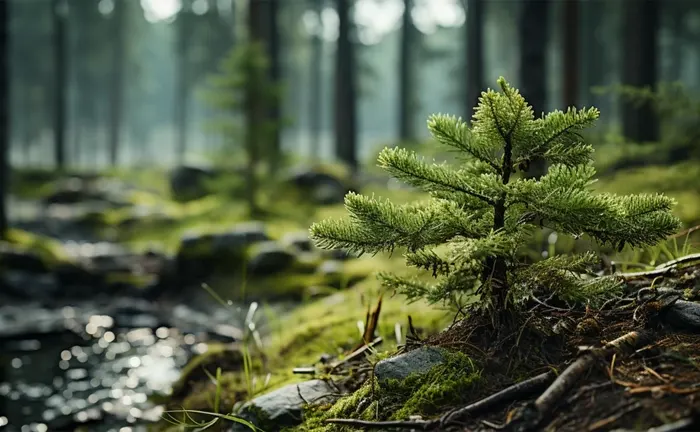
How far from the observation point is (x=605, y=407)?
94.6 inches

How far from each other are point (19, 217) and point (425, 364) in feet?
60.0

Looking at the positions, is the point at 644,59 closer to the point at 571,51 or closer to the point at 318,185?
the point at 571,51

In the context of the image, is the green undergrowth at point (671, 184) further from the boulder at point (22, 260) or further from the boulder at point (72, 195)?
the boulder at point (72, 195)

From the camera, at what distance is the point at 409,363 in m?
3.09

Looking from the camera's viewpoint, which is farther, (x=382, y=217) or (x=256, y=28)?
(x=256, y=28)

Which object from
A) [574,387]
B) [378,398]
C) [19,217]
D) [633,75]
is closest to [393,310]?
[378,398]

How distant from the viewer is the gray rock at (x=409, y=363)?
303 centimetres

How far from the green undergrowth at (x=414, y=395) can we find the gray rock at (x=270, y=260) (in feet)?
21.9

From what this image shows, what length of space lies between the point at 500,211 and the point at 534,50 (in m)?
Result: 6.80

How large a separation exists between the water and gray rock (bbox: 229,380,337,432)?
1460 millimetres

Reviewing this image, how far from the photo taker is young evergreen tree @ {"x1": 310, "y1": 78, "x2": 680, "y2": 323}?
9.20ft

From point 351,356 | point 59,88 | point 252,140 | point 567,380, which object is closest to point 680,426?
point 567,380

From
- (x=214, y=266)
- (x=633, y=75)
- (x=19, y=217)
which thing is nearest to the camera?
(x=214, y=266)

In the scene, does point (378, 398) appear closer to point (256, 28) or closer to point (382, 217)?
point (382, 217)
